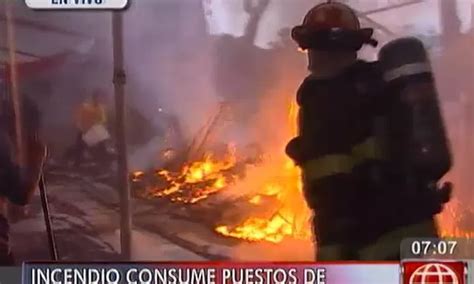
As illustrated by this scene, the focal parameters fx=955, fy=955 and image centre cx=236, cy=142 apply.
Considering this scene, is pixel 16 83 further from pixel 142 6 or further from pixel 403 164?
pixel 403 164

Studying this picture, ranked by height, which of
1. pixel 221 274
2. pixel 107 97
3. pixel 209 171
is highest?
pixel 107 97

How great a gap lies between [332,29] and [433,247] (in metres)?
0.53

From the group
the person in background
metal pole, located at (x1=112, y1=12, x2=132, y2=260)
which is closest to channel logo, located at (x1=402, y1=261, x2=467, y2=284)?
metal pole, located at (x1=112, y1=12, x2=132, y2=260)

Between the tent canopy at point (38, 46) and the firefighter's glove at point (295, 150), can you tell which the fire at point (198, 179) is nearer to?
the firefighter's glove at point (295, 150)

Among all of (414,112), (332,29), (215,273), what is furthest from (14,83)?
(414,112)

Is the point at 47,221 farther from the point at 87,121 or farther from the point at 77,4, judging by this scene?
the point at 77,4

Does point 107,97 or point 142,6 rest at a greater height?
point 142,6

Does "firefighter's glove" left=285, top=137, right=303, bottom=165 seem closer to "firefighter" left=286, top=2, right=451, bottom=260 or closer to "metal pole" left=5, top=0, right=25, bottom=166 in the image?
"firefighter" left=286, top=2, right=451, bottom=260

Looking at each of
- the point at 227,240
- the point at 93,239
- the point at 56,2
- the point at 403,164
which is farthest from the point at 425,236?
the point at 56,2

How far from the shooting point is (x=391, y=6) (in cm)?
208

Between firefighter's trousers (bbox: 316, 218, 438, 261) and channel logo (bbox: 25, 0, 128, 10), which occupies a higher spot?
channel logo (bbox: 25, 0, 128, 10)

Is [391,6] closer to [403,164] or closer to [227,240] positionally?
[403,164]

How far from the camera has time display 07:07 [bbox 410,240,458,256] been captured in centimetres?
211

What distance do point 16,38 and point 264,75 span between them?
555 millimetres
